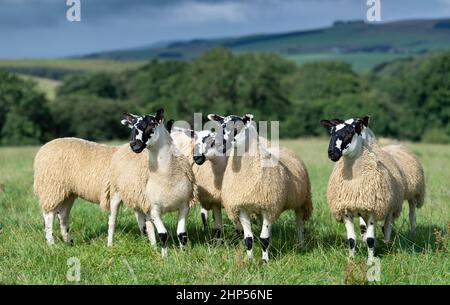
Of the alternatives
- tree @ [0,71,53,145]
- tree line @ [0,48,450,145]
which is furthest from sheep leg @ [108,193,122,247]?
tree @ [0,71,53,145]

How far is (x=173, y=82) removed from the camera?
80.9m

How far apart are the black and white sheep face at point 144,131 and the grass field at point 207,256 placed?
1.63 meters

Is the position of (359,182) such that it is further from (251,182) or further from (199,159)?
(199,159)

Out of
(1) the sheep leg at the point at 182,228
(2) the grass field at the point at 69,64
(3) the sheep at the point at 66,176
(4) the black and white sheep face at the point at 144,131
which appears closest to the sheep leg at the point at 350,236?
(1) the sheep leg at the point at 182,228

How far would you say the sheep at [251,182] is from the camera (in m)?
9.50

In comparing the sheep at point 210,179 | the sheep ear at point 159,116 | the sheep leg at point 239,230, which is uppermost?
the sheep ear at point 159,116

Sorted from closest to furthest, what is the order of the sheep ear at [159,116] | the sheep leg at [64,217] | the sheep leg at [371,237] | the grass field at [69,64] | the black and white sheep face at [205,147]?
the sheep leg at [371,237] < the sheep ear at [159,116] < the black and white sheep face at [205,147] < the sheep leg at [64,217] < the grass field at [69,64]

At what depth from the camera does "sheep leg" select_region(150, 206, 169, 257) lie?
31.8ft

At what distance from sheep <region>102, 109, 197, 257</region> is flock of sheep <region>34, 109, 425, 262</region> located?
15mm

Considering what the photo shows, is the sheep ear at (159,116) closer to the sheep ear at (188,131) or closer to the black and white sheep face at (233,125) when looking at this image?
the black and white sheep face at (233,125)

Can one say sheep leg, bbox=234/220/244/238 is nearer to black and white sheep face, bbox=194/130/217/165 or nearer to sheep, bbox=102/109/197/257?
sheep, bbox=102/109/197/257
